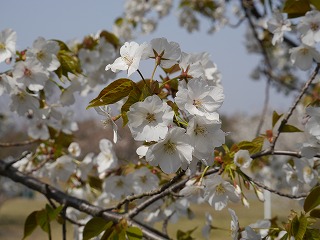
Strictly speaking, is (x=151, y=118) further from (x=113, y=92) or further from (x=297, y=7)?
(x=297, y=7)

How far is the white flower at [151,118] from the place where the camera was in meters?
0.79

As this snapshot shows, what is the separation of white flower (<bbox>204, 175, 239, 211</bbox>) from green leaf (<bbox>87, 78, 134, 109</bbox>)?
1.17ft

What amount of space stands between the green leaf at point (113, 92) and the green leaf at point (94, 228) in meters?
0.37

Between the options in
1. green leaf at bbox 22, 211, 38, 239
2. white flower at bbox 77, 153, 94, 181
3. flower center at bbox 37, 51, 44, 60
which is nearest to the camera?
green leaf at bbox 22, 211, 38, 239

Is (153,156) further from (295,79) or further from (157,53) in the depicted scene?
(295,79)

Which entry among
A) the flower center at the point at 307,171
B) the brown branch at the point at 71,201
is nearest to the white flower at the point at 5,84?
the brown branch at the point at 71,201

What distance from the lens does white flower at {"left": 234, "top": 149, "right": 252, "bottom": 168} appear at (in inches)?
44.2

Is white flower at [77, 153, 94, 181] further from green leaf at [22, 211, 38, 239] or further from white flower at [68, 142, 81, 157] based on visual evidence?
green leaf at [22, 211, 38, 239]

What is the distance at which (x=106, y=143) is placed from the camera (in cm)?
181

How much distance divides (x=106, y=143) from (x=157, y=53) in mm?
962

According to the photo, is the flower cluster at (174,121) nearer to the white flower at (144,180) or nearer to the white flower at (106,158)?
the white flower at (144,180)

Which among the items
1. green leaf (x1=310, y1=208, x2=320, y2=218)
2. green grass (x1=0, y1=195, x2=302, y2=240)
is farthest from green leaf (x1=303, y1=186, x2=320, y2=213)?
green grass (x1=0, y1=195, x2=302, y2=240)

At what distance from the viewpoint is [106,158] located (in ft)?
5.95

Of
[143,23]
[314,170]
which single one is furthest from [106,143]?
[143,23]
